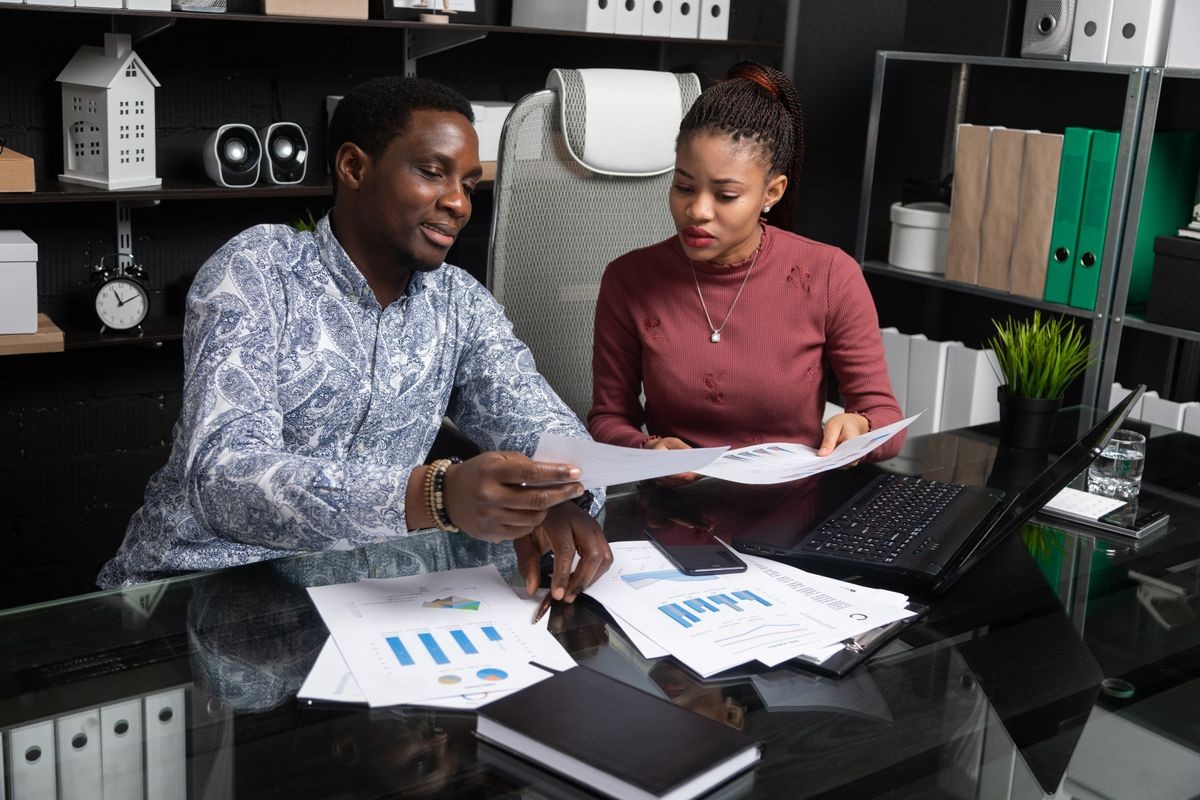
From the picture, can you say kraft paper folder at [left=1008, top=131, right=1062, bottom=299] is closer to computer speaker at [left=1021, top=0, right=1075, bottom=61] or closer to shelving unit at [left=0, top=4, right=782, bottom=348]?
computer speaker at [left=1021, top=0, right=1075, bottom=61]

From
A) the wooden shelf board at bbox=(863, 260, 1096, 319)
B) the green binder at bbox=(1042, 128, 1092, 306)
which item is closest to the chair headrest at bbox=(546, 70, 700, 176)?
the green binder at bbox=(1042, 128, 1092, 306)

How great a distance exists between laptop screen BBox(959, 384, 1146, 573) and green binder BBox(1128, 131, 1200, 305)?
142 centimetres

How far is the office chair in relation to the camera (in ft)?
7.05

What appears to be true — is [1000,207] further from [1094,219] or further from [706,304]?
[706,304]

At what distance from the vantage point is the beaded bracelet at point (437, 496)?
45.2 inches

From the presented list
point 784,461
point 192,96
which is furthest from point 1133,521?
point 192,96

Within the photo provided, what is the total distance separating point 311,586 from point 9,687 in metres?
0.29

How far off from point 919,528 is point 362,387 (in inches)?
26.9

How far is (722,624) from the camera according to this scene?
1156mm

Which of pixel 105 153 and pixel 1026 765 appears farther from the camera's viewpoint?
pixel 105 153

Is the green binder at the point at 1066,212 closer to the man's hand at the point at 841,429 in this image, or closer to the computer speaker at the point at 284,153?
the man's hand at the point at 841,429

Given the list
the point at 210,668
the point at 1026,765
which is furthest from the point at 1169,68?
the point at 210,668

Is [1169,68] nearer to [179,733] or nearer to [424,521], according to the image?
[424,521]

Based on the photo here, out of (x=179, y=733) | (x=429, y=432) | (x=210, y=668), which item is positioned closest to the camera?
(x=179, y=733)
